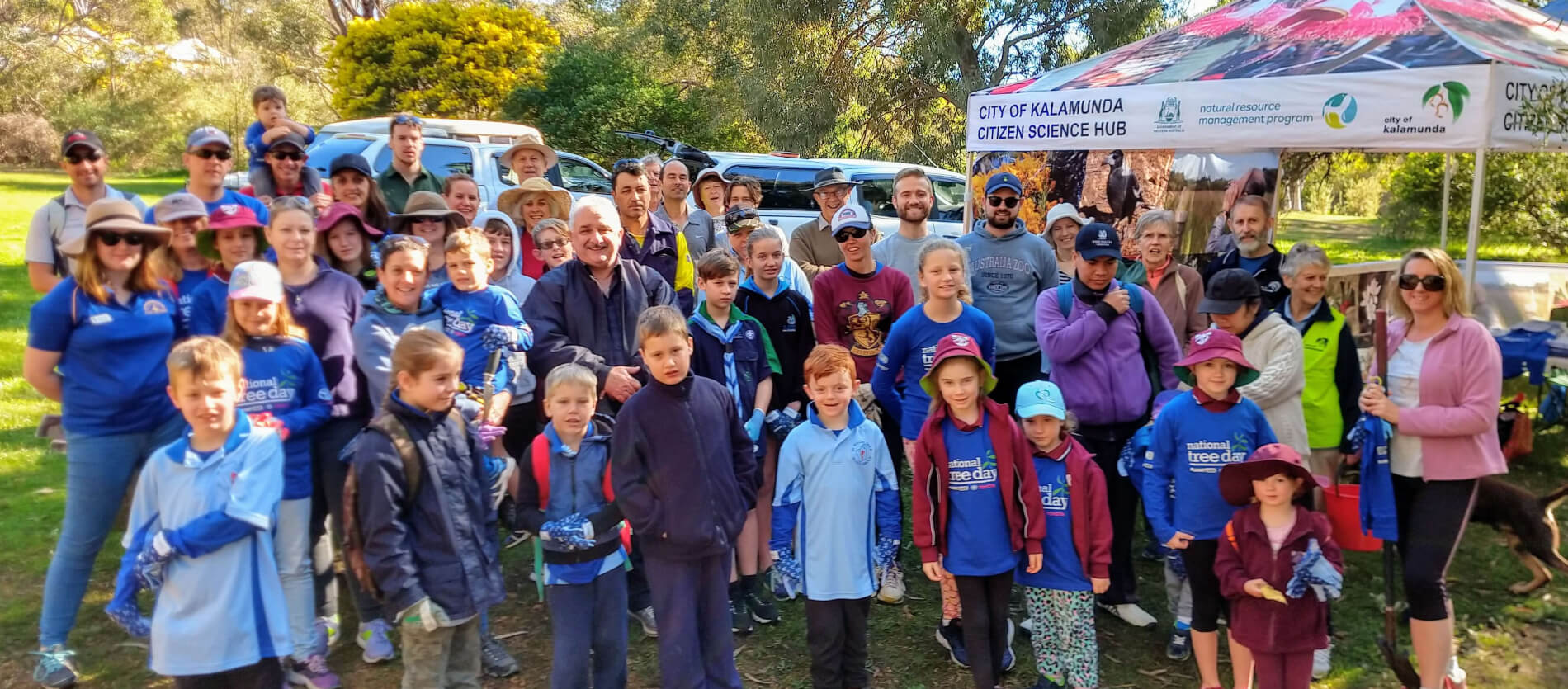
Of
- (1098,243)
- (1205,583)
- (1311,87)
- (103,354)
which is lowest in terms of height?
(1205,583)

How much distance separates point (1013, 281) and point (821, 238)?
A: 5.21 ft

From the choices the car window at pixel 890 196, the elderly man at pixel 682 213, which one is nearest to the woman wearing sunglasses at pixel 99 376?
the elderly man at pixel 682 213

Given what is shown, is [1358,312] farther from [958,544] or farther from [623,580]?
[623,580]

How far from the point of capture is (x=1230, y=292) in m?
4.00

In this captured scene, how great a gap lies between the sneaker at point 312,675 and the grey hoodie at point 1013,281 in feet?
10.7

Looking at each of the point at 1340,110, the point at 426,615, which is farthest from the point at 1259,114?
the point at 426,615

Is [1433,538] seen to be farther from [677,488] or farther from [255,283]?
[255,283]

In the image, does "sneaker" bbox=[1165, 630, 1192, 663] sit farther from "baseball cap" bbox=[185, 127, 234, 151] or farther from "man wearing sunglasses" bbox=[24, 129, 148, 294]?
"man wearing sunglasses" bbox=[24, 129, 148, 294]

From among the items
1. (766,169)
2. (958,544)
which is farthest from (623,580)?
(766,169)

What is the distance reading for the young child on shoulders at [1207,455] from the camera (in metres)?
3.52

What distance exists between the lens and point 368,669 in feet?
13.0

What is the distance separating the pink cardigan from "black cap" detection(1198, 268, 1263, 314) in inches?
27.0

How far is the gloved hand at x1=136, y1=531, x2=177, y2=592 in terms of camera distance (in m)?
2.89

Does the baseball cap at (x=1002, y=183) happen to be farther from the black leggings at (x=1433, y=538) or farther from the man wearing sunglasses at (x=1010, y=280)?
the black leggings at (x=1433, y=538)
